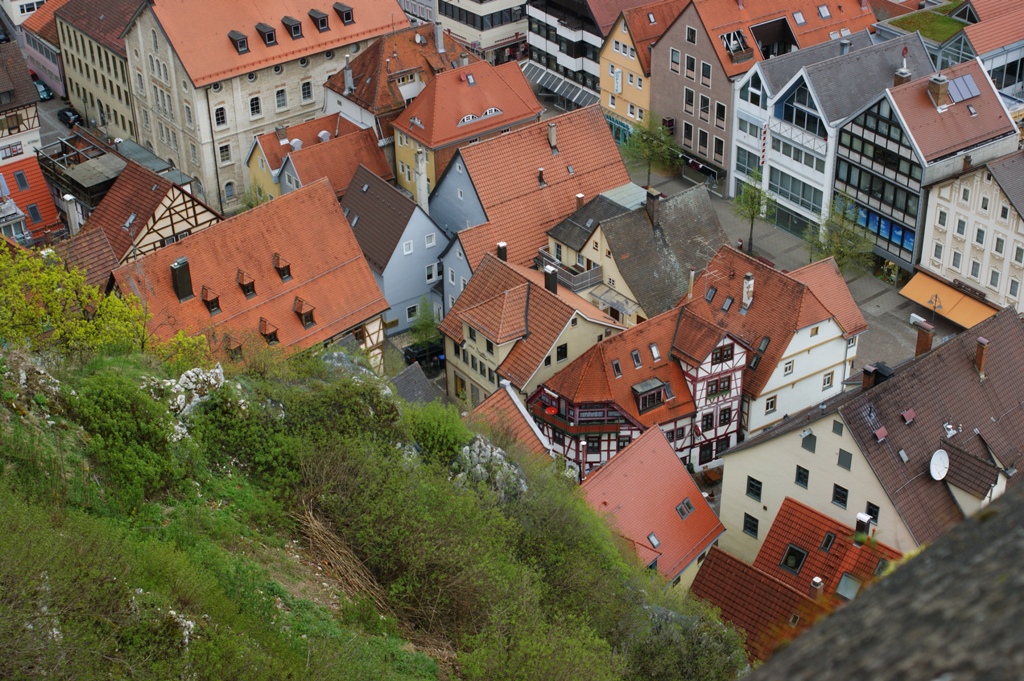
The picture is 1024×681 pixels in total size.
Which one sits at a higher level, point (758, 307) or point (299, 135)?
point (299, 135)

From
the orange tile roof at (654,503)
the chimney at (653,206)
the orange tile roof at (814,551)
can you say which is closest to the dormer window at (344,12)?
the chimney at (653,206)

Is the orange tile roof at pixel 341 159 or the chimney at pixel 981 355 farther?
the orange tile roof at pixel 341 159

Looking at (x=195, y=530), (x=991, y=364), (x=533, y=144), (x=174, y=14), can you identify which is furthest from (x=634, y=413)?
(x=174, y=14)

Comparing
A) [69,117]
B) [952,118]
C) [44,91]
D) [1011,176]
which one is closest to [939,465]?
[1011,176]

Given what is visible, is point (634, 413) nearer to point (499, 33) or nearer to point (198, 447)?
point (198, 447)

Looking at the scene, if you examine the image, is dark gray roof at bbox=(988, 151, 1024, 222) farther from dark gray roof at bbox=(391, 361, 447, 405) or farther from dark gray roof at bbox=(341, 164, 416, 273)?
dark gray roof at bbox=(391, 361, 447, 405)

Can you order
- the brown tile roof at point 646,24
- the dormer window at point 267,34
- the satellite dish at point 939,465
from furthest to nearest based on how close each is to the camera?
1. the brown tile roof at point 646,24
2. the dormer window at point 267,34
3. the satellite dish at point 939,465

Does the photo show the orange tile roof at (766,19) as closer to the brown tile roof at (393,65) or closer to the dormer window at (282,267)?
the brown tile roof at (393,65)

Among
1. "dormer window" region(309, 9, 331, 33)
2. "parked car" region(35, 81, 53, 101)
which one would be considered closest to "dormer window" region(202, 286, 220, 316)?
"dormer window" region(309, 9, 331, 33)

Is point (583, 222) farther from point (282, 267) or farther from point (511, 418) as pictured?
point (511, 418)
